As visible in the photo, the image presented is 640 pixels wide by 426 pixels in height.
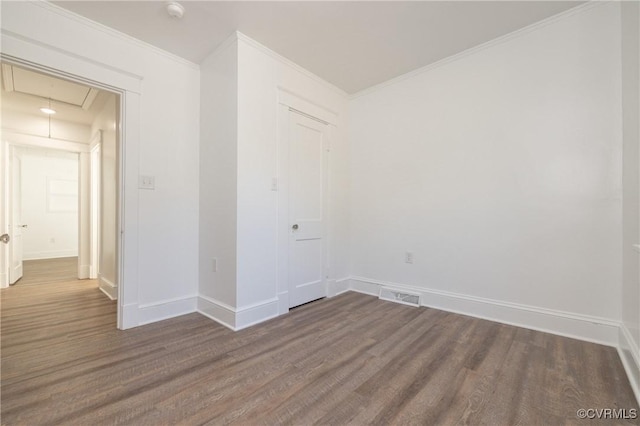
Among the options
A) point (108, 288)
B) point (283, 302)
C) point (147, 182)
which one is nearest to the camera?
point (147, 182)

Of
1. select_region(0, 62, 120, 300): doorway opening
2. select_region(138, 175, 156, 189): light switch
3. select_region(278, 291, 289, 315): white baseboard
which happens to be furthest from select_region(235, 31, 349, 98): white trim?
select_region(278, 291, 289, 315): white baseboard

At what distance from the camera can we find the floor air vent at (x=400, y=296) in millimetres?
3101

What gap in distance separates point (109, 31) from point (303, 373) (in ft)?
10.8

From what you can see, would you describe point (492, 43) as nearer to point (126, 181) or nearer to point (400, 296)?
point (400, 296)

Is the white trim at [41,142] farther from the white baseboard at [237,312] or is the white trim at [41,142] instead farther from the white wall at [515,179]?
the white wall at [515,179]

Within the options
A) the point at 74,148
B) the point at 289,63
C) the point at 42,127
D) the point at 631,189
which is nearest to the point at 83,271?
the point at 74,148

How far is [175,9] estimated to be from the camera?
6.97ft

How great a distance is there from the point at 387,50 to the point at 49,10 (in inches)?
115

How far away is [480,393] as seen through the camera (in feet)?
5.11

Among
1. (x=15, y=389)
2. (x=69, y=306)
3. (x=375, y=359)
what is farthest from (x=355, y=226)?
(x=69, y=306)

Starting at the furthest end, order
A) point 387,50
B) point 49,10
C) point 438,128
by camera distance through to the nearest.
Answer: point 438,128
point 387,50
point 49,10

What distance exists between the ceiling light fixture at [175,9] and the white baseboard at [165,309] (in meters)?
2.60

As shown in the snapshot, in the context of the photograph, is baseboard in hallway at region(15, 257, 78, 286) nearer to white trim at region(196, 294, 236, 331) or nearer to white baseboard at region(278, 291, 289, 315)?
white trim at region(196, 294, 236, 331)

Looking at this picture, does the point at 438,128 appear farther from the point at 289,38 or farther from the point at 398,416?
the point at 398,416
